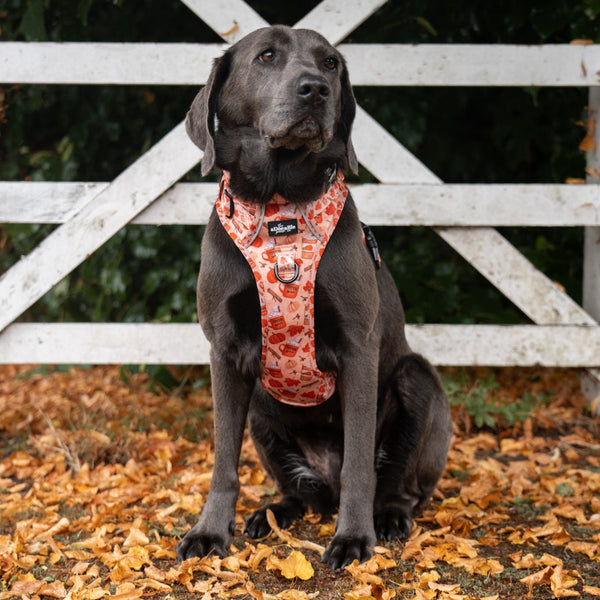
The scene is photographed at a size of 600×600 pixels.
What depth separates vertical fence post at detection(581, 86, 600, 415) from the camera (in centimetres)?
385

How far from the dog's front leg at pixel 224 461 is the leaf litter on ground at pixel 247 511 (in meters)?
0.09

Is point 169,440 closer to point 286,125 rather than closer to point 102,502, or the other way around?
point 102,502

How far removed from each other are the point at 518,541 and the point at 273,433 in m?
0.97

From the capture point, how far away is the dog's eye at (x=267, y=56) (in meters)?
2.46

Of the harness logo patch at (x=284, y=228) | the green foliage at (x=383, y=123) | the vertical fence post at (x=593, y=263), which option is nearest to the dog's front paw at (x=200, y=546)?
the harness logo patch at (x=284, y=228)

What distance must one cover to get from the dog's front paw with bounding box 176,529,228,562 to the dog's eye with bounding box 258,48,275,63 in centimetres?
159

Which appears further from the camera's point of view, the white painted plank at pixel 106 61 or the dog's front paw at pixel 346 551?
the white painted plank at pixel 106 61

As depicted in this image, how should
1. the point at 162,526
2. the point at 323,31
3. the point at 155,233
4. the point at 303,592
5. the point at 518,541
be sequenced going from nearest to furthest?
the point at 303,592 → the point at 518,541 → the point at 162,526 → the point at 323,31 → the point at 155,233

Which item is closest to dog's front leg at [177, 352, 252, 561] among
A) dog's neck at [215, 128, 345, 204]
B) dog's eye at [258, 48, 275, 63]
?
dog's neck at [215, 128, 345, 204]

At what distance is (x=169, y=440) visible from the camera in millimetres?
3754

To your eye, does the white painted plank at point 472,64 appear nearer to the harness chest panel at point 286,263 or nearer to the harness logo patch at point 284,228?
the harness chest panel at point 286,263

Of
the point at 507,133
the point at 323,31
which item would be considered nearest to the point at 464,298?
the point at 507,133

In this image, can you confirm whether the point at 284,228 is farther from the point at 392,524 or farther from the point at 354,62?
the point at 354,62

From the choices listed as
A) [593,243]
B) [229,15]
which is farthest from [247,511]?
[593,243]
